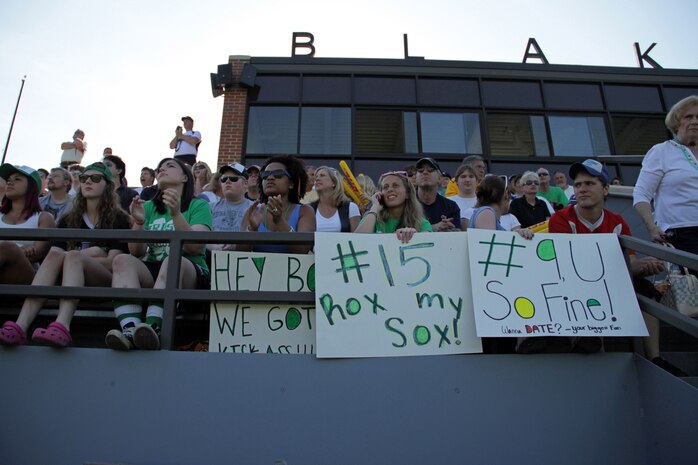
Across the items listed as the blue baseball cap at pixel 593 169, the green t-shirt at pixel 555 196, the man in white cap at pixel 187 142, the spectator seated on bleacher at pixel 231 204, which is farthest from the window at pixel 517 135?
the blue baseball cap at pixel 593 169

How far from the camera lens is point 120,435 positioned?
9.37ft

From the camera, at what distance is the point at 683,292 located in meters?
3.09

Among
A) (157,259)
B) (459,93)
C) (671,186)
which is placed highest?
(459,93)

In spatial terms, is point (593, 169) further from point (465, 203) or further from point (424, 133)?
point (424, 133)

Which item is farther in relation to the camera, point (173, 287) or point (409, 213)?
point (409, 213)

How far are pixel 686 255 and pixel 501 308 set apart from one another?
1.04m

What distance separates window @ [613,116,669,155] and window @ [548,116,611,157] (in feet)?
1.08

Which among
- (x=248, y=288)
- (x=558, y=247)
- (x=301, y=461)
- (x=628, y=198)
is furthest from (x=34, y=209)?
(x=628, y=198)

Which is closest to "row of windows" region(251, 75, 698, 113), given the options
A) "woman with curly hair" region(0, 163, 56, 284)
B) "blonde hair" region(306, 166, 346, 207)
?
"blonde hair" region(306, 166, 346, 207)

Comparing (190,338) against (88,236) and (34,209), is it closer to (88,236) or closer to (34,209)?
(88,236)

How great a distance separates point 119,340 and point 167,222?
49.7 inches

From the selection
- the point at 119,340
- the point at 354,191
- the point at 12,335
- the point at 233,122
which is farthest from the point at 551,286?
the point at 233,122

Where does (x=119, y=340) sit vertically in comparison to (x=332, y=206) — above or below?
below

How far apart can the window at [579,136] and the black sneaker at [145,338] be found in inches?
363
